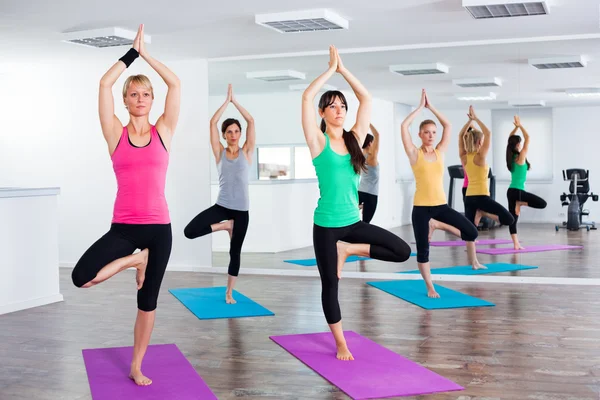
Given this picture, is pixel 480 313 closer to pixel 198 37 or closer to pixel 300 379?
pixel 300 379

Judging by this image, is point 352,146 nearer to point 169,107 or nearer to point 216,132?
point 169,107

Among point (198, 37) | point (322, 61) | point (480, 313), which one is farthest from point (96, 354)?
point (322, 61)

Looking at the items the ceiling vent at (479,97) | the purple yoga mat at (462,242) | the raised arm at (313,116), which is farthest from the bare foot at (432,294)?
the raised arm at (313,116)

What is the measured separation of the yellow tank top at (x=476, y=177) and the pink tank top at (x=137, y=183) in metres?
3.61

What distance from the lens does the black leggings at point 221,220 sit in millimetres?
→ 5160

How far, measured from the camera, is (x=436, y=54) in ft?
21.2

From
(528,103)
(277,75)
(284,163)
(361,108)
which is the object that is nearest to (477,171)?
(528,103)

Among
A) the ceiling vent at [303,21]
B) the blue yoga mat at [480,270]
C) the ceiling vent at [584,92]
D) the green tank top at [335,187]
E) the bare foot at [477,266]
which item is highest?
the ceiling vent at [303,21]

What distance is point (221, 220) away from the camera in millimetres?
5211

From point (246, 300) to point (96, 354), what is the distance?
1722 millimetres

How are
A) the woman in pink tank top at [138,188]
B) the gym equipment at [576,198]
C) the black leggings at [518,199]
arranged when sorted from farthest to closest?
the black leggings at [518,199]
the gym equipment at [576,198]
the woman in pink tank top at [138,188]

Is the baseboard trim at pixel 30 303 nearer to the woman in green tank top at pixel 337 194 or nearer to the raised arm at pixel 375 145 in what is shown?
the woman in green tank top at pixel 337 194

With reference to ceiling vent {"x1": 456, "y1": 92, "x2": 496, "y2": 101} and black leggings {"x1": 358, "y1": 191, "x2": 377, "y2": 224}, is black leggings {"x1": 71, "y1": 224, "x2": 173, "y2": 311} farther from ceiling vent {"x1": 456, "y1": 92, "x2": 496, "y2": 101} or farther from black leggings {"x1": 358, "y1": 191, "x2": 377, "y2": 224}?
ceiling vent {"x1": 456, "y1": 92, "x2": 496, "y2": 101}

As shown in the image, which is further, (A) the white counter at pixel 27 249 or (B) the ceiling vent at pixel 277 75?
(B) the ceiling vent at pixel 277 75
